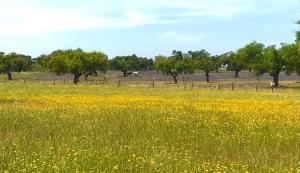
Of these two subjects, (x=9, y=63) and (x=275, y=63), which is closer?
(x=275, y=63)

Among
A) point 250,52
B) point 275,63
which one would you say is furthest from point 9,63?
point 275,63

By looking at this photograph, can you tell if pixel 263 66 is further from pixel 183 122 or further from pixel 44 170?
pixel 44 170

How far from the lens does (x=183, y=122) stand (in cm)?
1970

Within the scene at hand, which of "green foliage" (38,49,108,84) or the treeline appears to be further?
"green foliage" (38,49,108,84)

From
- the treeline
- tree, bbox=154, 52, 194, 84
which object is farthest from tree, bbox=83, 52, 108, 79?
tree, bbox=154, 52, 194, 84

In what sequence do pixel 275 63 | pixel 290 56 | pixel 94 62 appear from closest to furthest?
pixel 290 56 < pixel 275 63 < pixel 94 62

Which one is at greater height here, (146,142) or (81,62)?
(81,62)

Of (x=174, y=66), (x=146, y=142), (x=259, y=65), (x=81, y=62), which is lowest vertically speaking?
(x=146, y=142)

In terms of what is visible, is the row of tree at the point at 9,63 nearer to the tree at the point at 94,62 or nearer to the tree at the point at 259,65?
the tree at the point at 94,62

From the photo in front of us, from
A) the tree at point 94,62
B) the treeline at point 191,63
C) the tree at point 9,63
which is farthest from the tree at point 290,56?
the tree at point 9,63

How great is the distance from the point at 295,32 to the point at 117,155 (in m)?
53.3

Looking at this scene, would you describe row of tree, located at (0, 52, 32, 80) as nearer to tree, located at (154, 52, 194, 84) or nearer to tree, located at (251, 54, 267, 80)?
tree, located at (154, 52, 194, 84)

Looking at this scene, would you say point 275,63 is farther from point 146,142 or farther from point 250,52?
point 146,142

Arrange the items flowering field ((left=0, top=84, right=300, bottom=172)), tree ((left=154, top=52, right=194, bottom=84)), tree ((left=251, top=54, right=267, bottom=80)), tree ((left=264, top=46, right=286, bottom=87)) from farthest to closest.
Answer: tree ((left=154, top=52, right=194, bottom=84))
tree ((left=251, top=54, right=267, bottom=80))
tree ((left=264, top=46, right=286, bottom=87))
flowering field ((left=0, top=84, right=300, bottom=172))
